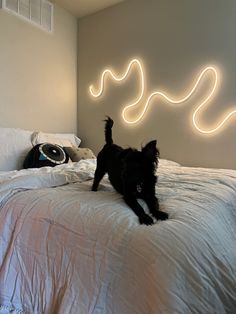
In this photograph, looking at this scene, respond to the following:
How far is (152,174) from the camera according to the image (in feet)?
3.97

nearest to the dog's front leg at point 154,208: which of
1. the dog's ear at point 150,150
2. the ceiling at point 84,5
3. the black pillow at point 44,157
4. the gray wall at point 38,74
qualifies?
the dog's ear at point 150,150

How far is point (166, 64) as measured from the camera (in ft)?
9.27

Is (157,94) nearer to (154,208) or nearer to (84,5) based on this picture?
(84,5)

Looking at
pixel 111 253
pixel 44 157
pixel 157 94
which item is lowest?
pixel 111 253

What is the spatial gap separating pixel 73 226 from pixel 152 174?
43 centimetres

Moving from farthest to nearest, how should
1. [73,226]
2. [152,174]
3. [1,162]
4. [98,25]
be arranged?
[98,25] < [1,162] < [152,174] < [73,226]

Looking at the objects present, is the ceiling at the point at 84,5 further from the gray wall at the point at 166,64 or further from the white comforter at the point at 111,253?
the white comforter at the point at 111,253

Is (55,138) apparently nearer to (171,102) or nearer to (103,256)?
(171,102)

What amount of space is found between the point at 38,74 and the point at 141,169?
2.25m

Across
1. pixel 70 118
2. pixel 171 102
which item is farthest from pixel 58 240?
pixel 70 118

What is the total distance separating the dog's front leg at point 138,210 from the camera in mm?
942

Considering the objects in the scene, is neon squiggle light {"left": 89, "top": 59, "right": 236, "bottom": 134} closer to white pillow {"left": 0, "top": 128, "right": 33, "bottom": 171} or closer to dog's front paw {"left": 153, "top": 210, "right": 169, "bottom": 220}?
white pillow {"left": 0, "top": 128, "right": 33, "bottom": 171}

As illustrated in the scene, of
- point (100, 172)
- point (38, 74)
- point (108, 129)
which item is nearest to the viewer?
point (100, 172)

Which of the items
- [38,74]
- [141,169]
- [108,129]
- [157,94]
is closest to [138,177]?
[141,169]
